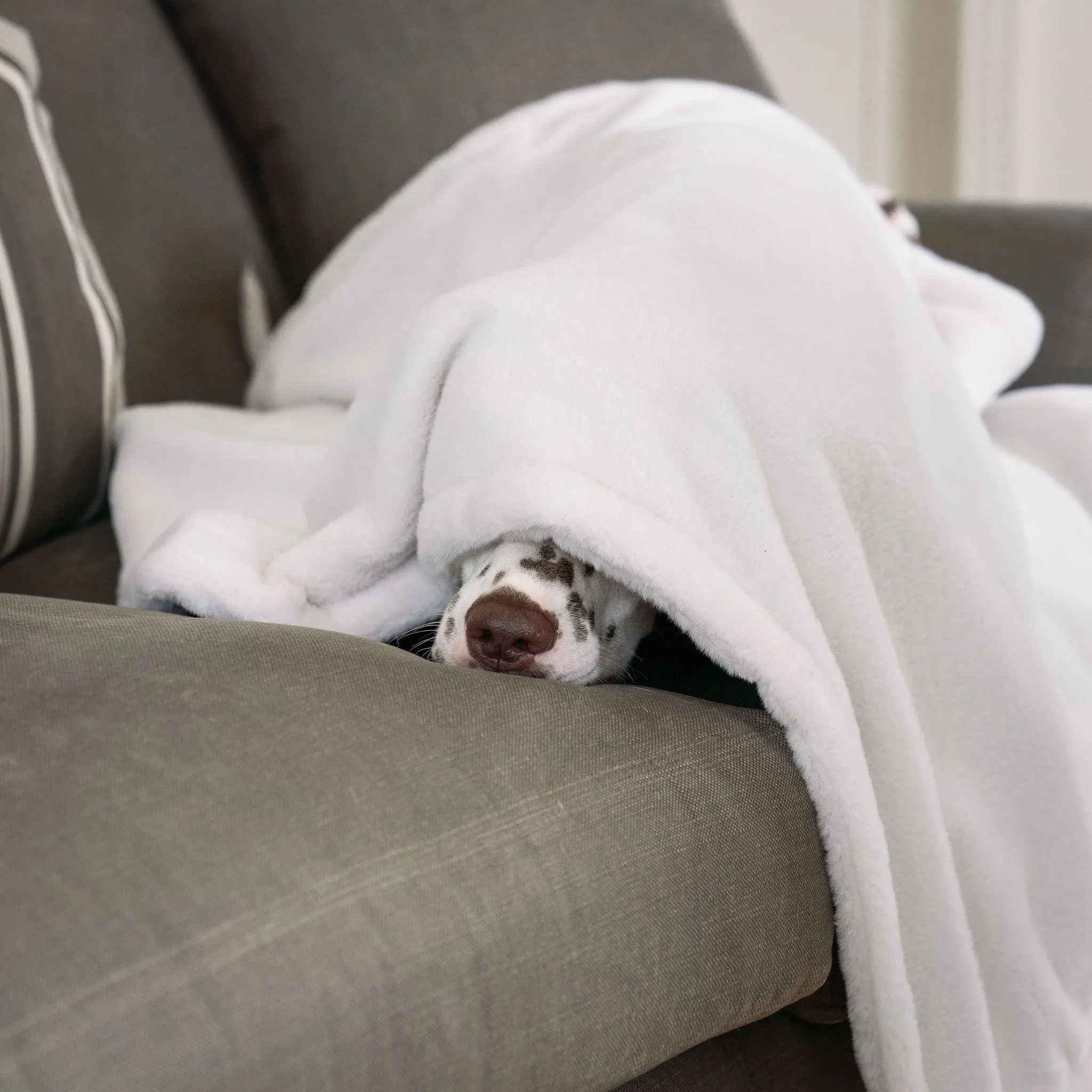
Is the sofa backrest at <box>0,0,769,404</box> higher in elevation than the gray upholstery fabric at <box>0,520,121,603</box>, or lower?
higher

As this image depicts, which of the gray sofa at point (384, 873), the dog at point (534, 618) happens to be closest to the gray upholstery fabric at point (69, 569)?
the gray sofa at point (384, 873)

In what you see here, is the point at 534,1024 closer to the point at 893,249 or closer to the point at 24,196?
the point at 24,196

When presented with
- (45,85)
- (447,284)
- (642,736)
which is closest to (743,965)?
(642,736)

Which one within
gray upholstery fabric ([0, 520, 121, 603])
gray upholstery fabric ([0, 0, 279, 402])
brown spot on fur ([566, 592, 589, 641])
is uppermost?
gray upholstery fabric ([0, 0, 279, 402])

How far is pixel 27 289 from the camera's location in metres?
1.11

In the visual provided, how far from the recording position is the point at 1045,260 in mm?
1692

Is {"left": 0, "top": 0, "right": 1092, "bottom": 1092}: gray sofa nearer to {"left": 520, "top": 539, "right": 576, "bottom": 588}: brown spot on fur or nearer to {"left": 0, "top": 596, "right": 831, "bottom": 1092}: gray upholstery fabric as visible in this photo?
{"left": 0, "top": 596, "right": 831, "bottom": 1092}: gray upholstery fabric

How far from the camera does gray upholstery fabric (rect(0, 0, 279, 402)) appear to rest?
1389 millimetres

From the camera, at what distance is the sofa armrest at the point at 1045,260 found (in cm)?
166

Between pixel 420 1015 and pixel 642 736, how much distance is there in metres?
0.22

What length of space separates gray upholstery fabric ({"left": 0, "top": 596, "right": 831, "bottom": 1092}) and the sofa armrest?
109cm

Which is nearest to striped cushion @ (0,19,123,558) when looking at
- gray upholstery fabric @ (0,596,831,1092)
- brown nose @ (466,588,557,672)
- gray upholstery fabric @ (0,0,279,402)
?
gray upholstery fabric @ (0,0,279,402)

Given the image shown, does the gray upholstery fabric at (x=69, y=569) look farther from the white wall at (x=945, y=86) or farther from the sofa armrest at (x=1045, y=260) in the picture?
the white wall at (x=945, y=86)

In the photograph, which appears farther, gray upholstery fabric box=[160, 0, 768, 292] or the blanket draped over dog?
gray upholstery fabric box=[160, 0, 768, 292]
